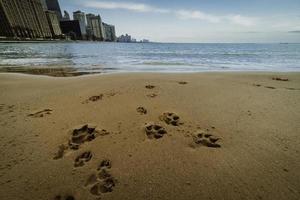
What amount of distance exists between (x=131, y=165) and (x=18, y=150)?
1.53m

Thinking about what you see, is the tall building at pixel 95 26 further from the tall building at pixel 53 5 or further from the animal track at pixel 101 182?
the animal track at pixel 101 182

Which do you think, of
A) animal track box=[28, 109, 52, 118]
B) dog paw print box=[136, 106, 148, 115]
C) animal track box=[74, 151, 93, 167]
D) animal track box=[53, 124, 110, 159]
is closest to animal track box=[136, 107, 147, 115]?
dog paw print box=[136, 106, 148, 115]

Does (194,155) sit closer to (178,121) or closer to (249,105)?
(178,121)

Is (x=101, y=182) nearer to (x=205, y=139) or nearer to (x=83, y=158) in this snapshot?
(x=83, y=158)

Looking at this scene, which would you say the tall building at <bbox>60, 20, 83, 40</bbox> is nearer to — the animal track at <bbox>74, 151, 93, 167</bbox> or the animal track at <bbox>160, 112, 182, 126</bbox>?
the animal track at <bbox>160, 112, 182, 126</bbox>

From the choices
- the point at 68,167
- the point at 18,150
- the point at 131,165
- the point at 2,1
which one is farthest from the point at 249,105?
the point at 2,1

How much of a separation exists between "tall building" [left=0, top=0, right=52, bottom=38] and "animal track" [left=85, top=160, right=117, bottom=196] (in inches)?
4263

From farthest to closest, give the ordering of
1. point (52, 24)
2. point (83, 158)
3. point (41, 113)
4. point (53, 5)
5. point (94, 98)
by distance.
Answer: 1. point (53, 5)
2. point (52, 24)
3. point (94, 98)
4. point (41, 113)
5. point (83, 158)

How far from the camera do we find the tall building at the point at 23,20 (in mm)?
83875

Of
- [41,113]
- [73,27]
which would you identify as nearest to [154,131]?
[41,113]

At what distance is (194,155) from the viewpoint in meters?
2.33

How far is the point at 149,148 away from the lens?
2.48 m

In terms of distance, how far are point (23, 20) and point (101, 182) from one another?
403 ft

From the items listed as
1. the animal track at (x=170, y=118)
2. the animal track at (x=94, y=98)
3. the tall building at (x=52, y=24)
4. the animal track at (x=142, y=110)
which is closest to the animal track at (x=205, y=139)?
the animal track at (x=170, y=118)
